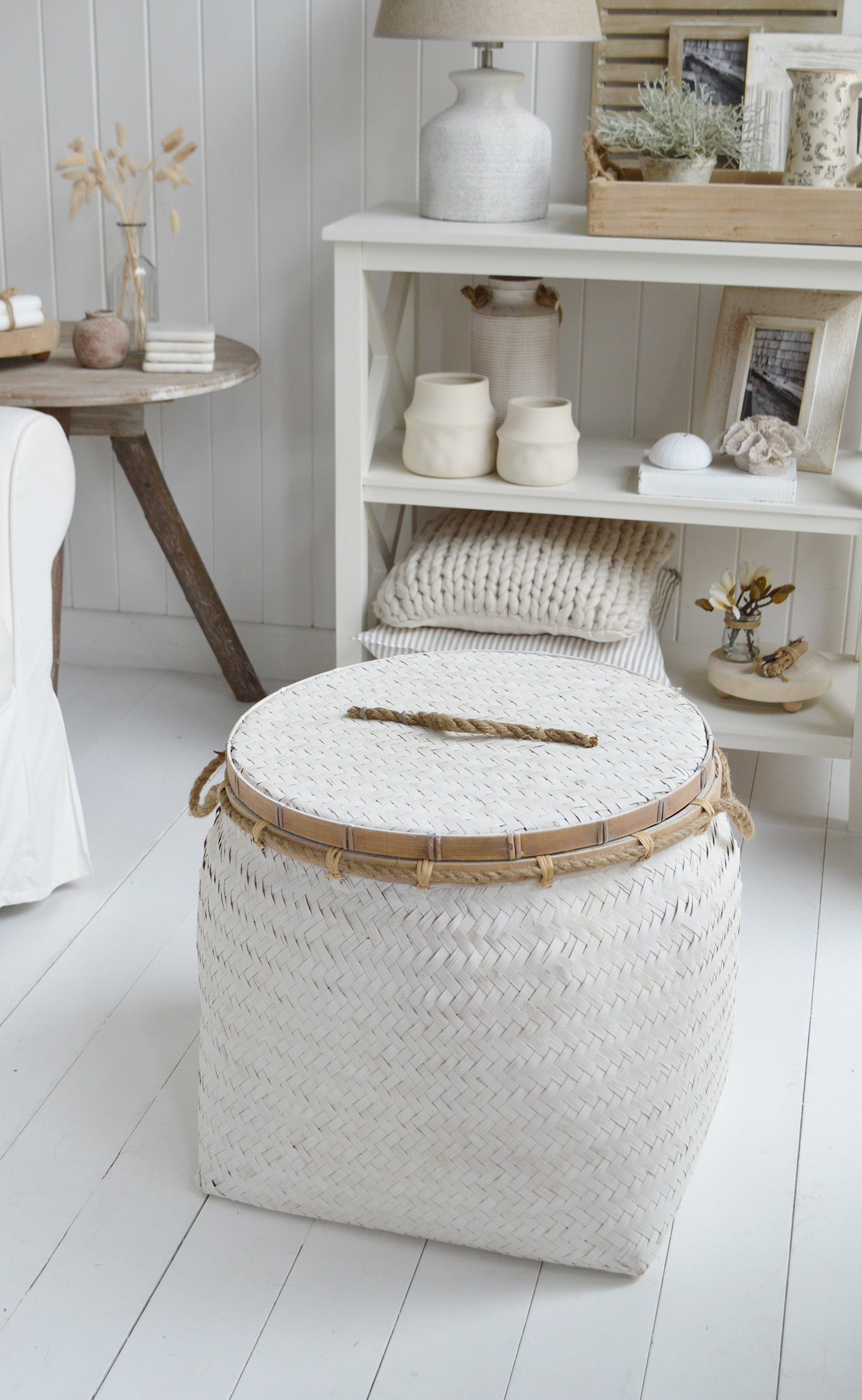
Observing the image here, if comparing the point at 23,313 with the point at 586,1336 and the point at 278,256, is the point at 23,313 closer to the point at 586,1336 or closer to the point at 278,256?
the point at 278,256

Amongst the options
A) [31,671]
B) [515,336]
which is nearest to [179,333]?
[515,336]

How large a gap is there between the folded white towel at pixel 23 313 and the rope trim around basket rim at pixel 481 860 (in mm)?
1114

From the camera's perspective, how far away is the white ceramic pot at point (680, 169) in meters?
1.85

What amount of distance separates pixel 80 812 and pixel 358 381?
74 centimetres

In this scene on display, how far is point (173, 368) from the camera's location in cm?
206

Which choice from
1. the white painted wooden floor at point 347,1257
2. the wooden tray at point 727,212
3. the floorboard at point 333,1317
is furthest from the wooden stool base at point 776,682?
the floorboard at point 333,1317

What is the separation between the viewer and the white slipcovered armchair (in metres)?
1.66

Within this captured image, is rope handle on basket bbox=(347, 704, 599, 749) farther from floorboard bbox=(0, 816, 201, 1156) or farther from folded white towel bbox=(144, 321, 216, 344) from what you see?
folded white towel bbox=(144, 321, 216, 344)

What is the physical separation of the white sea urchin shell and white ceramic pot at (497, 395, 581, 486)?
0.40 ft

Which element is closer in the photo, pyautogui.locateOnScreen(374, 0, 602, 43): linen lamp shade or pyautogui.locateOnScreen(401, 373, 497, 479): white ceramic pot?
pyautogui.locateOnScreen(374, 0, 602, 43): linen lamp shade

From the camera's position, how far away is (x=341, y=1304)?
1195 mm

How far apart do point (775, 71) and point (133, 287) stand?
39.7 inches

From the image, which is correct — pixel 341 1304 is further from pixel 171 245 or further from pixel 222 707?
pixel 171 245

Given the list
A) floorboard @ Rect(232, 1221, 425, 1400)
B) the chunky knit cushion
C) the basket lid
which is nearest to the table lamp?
the chunky knit cushion
